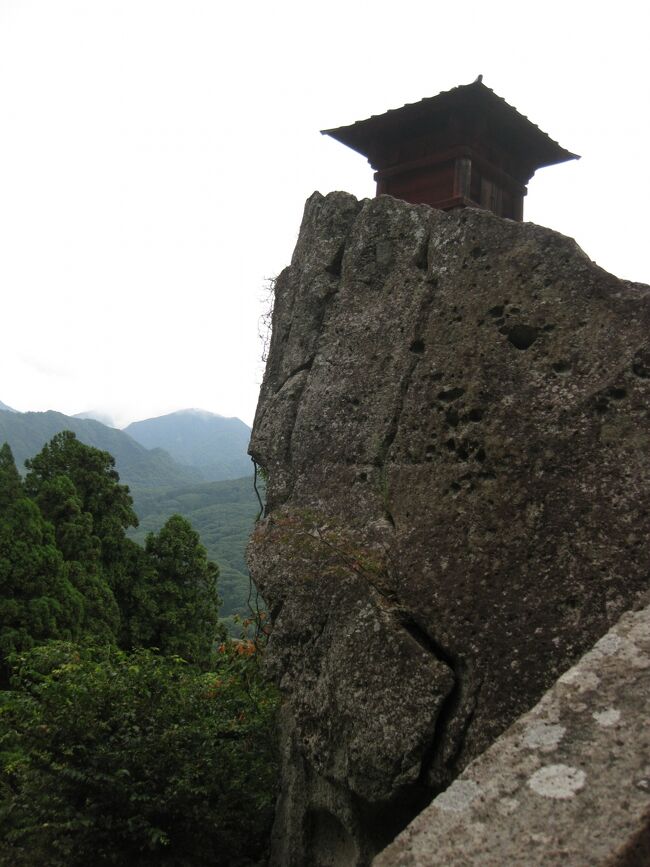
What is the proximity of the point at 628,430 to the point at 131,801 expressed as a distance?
15.6 ft

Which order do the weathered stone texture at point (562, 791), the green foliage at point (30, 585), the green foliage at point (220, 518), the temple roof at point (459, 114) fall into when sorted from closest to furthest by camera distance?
the weathered stone texture at point (562, 791)
the temple roof at point (459, 114)
the green foliage at point (30, 585)
the green foliage at point (220, 518)

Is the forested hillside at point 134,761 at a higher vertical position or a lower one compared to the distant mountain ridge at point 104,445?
lower

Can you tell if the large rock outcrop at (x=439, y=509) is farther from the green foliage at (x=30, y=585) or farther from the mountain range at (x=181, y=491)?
the green foliage at (x=30, y=585)

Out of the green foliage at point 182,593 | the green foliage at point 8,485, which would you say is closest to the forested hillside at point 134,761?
the green foliage at point 8,485

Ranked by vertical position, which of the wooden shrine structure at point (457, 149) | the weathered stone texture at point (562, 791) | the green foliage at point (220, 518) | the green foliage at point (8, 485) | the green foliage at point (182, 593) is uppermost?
the wooden shrine structure at point (457, 149)

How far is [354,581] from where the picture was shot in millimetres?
6516

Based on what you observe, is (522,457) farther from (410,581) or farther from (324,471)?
(324,471)

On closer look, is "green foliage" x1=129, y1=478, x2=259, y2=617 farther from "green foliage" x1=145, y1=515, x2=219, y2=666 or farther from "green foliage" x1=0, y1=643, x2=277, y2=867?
"green foliage" x1=0, y1=643, x2=277, y2=867

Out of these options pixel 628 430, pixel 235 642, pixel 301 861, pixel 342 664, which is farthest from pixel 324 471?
pixel 235 642

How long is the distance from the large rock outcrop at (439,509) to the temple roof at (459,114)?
11.8ft

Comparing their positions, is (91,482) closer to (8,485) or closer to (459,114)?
(8,485)

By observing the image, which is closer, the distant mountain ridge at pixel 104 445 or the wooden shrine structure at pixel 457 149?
the wooden shrine structure at pixel 457 149

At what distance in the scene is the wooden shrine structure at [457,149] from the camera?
1100 centimetres

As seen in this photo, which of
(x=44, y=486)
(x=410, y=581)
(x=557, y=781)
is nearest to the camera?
(x=557, y=781)
